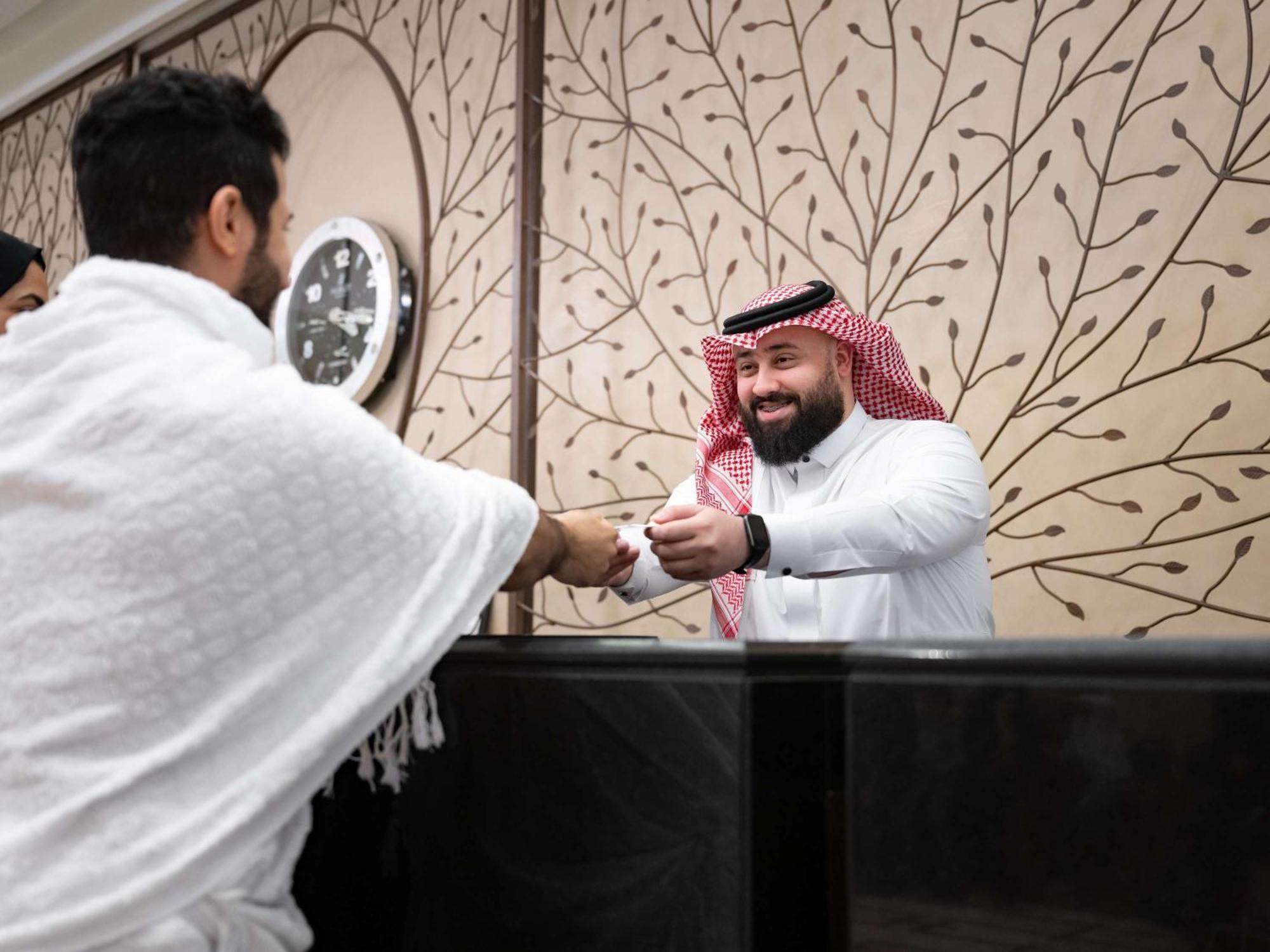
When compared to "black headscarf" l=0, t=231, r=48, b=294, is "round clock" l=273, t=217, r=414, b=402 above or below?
above

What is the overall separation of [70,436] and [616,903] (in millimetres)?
729

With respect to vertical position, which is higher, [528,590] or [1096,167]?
[1096,167]

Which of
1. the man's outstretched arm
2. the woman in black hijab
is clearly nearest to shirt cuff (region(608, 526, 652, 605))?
the man's outstretched arm

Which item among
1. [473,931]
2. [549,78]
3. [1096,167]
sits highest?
[549,78]

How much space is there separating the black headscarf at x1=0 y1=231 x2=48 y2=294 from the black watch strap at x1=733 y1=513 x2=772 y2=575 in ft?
5.75

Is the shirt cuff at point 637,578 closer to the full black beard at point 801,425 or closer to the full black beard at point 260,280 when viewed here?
the full black beard at point 801,425

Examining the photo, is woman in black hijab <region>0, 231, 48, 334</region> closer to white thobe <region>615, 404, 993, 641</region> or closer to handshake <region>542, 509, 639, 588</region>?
white thobe <region>615, 404, 993, 641</region>

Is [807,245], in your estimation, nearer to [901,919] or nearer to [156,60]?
[901,919]

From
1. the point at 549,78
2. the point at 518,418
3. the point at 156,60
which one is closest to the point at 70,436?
the point at 518,418

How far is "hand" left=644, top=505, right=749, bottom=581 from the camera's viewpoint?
2.14 metres

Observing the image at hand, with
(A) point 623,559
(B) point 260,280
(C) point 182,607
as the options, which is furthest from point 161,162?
(A) point 623,559

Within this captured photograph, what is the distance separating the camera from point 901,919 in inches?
44.5

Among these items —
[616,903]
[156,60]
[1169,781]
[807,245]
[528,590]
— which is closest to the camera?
[1169,781]

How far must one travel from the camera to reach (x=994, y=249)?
9.43 feet
